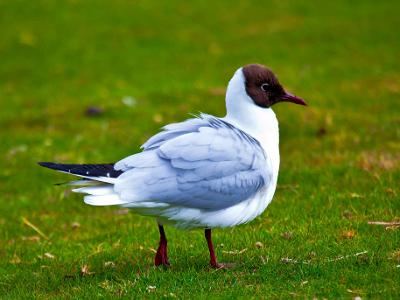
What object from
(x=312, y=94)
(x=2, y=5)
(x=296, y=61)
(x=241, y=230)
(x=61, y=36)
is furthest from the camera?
(x=2, y=5)

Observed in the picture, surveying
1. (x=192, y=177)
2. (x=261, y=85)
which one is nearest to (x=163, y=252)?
(x=192, y=177)

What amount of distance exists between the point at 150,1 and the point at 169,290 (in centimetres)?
1681

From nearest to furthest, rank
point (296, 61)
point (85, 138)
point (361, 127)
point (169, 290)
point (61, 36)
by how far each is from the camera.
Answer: point (169, 290) < point (361, 127) < point (85, 138) < point (296, 61) < point (61, 36)

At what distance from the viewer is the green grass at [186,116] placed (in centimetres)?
649

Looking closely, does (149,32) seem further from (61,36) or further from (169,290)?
(169,290)

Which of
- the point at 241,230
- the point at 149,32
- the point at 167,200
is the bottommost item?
the point at 241,230

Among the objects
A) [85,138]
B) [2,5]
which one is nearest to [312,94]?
[85,138]

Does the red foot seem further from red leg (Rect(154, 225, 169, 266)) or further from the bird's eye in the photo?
the bird's eye

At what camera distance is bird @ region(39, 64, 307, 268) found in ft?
20.6

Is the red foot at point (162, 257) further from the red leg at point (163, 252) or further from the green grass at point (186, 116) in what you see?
the green grass at point (186, 116)

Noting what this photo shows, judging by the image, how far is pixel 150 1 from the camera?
71.9 ft

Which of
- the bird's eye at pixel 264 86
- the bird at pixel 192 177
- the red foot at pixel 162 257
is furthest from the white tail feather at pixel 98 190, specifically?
the bird's eye at pixel 264 86

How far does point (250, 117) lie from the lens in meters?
6.95

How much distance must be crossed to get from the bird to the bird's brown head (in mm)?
391
